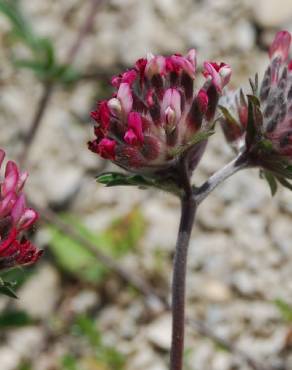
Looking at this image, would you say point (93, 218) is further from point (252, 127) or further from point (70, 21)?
point (252, 127)

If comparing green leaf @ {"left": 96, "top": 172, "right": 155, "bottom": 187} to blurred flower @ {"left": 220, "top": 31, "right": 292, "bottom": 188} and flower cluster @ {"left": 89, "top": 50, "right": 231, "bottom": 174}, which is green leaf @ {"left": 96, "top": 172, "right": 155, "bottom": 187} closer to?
flower cluster @ {"left": 89, "top": 50, "right": 231, "bottom": 174}

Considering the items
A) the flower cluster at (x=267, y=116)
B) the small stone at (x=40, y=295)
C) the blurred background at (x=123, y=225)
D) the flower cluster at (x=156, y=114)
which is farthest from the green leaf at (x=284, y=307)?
the small stone at (x=40, y=295)

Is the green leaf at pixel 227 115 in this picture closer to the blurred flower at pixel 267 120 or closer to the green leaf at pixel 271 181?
the blurred flower at pixel 267 120

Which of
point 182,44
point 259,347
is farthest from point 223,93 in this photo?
point 182,44

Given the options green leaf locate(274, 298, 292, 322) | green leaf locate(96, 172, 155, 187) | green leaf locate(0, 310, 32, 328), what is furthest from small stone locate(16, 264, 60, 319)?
green leaf locate(96, 172, 155, 187)

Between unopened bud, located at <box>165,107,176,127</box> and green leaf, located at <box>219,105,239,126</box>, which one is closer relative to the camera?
unopened bud, located at <box>165,107,176,127</box>

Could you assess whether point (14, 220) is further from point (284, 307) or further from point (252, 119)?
point (284, 307)
